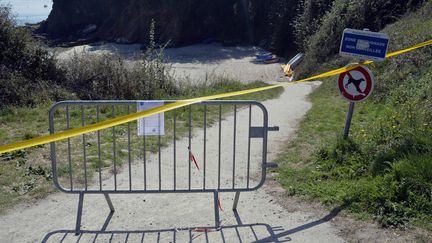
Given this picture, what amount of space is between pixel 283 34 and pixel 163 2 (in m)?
19.6

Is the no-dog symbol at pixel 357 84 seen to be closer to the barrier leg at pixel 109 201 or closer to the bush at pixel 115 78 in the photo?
the barrier leg at pixel 109 201

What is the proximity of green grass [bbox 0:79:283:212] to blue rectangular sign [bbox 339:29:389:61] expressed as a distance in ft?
11.8

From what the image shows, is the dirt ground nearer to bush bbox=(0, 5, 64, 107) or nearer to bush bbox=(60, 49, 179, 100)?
bush bbox=(0, 5, 64, 107)

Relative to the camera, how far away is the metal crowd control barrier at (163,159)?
515cm

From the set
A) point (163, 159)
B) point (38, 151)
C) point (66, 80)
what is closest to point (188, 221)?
point (163, 159)

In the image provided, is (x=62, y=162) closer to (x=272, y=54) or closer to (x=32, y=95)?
(x=32, y=95)

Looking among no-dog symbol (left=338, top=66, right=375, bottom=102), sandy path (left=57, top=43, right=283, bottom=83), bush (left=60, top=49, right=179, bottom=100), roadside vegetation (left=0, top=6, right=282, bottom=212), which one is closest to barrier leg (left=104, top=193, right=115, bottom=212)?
no-dog symbol (left=338, top=66, right=375, bottom=102)

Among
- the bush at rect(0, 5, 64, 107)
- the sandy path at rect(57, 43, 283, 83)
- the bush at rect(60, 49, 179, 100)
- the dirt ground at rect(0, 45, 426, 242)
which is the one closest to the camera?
the dirt ground at rect(0, 45, 426, 242)

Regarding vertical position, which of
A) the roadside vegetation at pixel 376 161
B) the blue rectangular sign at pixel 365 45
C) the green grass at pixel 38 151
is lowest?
the green grass at pixel 38 151

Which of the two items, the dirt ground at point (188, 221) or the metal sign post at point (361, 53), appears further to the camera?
the metal sign post at point (361, 53)

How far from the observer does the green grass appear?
5.98 metres

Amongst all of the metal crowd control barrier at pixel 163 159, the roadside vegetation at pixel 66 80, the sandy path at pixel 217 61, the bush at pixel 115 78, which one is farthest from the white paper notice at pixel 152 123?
the sandy path at pixel 217 61

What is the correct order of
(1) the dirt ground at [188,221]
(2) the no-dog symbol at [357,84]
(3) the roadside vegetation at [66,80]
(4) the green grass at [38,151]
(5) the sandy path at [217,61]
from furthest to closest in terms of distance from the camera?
(5) the sandy path at [217,61], (3) the roadside vegetation at [66,80], (2) the no-dog symbol at [357,84], (4) the green grass at [38,151], (1) the dirt ground at [188,221]

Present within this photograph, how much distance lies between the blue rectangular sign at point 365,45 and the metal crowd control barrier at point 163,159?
151 centimetres
